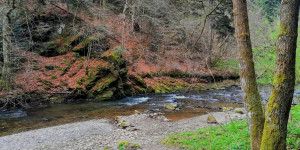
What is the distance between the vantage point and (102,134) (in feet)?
26.6

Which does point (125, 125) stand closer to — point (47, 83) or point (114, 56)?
point (114, 56)

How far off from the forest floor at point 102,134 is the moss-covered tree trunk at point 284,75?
3760 mm

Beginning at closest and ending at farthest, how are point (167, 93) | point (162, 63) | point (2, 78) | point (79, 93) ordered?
point (2, 78) → point (79, 93) → point (167, 93) → point (162, 63)

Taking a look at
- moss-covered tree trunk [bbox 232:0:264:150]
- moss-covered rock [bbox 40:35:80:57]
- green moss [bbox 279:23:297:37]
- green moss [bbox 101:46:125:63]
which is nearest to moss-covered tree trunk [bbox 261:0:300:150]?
green moss [bbox 279:23:297:37]

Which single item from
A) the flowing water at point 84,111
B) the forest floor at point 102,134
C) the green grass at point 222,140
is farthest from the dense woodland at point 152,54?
the forest floor at point 102,134

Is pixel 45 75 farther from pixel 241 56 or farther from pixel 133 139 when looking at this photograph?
pixel 241 56

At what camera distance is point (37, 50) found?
19.3 meters

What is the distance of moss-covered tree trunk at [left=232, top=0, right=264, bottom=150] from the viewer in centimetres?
318

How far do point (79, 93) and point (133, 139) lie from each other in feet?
30.3

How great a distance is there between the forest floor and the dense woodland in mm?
2550

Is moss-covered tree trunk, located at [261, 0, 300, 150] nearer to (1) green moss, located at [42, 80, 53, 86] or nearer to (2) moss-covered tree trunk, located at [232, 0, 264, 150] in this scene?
(2) moss-covered tree trunk, located at [232, 0, 264, 150]

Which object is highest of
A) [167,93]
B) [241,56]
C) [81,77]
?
[241,56]

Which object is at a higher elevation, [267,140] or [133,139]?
[267,140]

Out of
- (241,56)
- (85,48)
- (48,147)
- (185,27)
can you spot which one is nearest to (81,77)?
(85,48)
